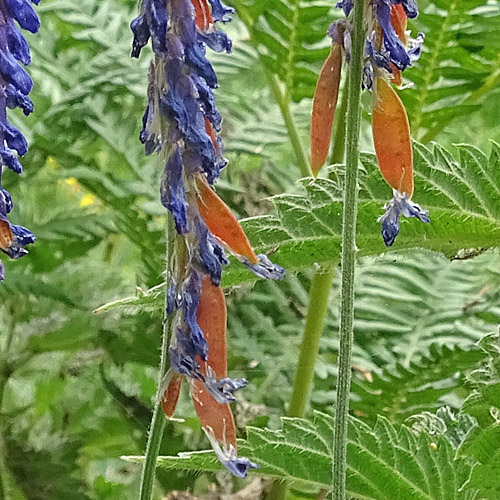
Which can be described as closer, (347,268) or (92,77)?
(347,268)

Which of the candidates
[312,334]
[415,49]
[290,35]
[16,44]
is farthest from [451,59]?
[16,44]

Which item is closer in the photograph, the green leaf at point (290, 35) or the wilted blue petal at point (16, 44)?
the wilted blue petal at point (16, 44)

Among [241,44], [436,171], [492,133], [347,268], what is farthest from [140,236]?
[492,133]

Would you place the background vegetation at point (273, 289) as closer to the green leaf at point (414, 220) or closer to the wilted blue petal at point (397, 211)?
the green leaf at point (414, 220)

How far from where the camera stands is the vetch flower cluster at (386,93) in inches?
10.3

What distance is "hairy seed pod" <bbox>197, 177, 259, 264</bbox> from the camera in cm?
23

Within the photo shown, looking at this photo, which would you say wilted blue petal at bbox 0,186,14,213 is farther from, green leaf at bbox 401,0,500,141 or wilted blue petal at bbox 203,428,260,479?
A: green leaf at bbox 401,0,500,141

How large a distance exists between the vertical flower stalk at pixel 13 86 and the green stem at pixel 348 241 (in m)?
0.10

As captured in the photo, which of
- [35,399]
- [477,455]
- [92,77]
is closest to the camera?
[477,455]

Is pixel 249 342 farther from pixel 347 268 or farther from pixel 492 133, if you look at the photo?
pixel 492 133

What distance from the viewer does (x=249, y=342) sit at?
0.79 metres

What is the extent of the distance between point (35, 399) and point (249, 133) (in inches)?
17.3

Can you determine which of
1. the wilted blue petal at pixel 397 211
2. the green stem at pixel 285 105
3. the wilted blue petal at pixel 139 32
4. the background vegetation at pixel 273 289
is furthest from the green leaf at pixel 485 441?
the green stem at pixel 285 105

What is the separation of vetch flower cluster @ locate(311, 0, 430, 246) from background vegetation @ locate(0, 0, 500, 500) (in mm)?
108
